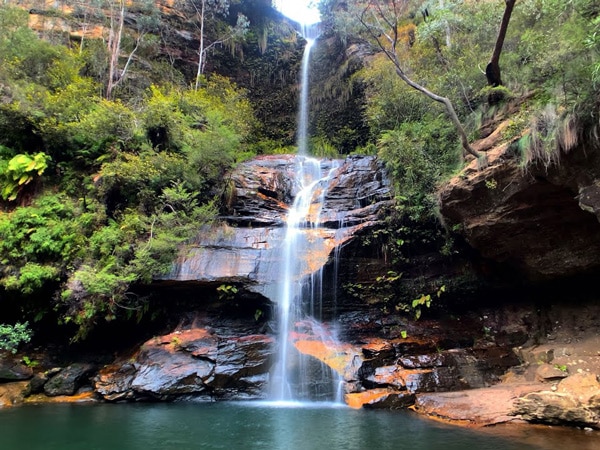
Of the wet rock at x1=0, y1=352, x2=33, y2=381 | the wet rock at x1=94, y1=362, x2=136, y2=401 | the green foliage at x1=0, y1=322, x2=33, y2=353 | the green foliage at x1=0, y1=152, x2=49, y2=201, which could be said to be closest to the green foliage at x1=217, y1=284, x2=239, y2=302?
the wet rock at x1=94, y1=362, x2=136, y2=401

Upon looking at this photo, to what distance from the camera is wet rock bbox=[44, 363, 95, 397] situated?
11.0 metres

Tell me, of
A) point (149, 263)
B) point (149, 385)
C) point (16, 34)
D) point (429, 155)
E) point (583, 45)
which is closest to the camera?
point (583, 45)

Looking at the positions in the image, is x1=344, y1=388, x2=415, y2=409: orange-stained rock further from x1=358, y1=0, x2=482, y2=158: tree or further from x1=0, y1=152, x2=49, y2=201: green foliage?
x1=0, y1=152, x2=49, y2=201: green foliage

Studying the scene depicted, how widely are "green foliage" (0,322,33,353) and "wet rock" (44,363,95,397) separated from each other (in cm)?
156

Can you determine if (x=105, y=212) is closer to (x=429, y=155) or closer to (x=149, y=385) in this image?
(x=149, y=385)

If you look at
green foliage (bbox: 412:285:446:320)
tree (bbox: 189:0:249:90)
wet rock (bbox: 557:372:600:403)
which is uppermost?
tree (bbox: 189:0:249:90)

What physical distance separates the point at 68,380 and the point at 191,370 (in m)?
3.85

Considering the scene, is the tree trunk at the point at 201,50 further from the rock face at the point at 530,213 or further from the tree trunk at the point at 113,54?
the rock face at the point at 530,213

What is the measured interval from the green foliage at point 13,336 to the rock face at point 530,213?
1338cm

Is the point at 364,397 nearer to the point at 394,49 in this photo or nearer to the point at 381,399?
the point at 381,399

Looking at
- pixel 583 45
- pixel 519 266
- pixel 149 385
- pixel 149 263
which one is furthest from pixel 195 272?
pixel 583 45

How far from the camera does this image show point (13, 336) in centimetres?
1172

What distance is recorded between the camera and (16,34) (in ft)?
60.1

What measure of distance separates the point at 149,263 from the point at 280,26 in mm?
24139
